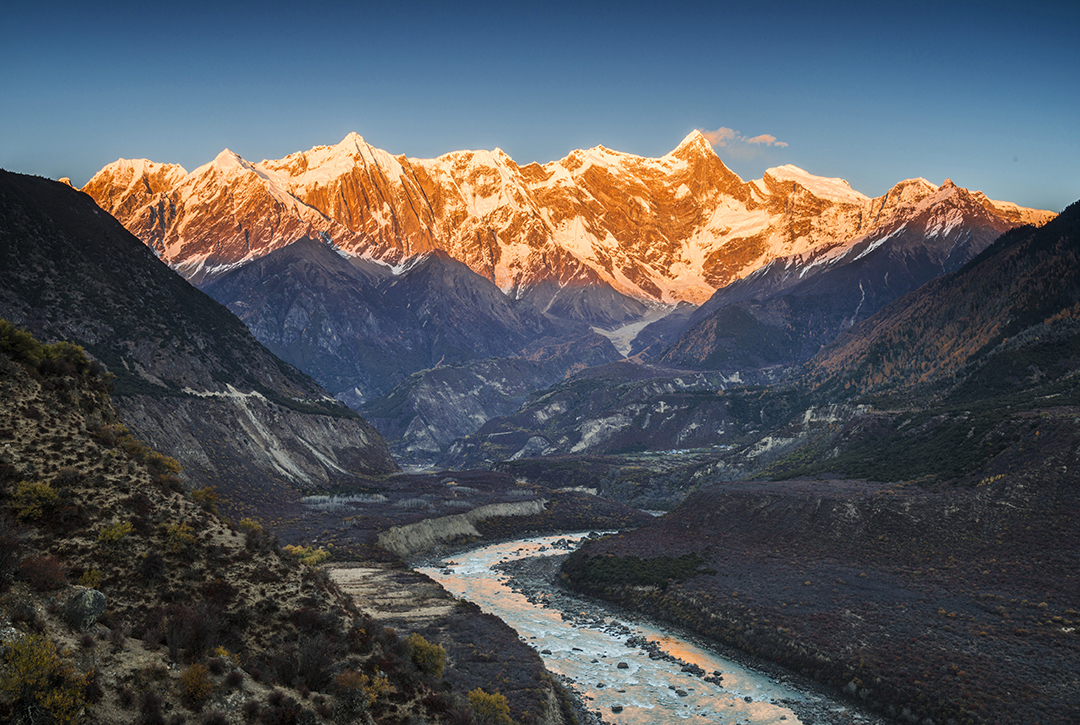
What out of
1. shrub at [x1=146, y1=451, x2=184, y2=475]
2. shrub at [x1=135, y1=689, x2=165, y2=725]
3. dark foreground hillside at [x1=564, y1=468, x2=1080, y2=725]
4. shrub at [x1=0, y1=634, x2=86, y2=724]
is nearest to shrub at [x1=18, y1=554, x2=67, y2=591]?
shrub at [x1=0, y1=634, x2=86, y2=724]

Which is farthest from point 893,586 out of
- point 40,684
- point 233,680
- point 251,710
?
point 40,684

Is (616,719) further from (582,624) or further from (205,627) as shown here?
(205,627)

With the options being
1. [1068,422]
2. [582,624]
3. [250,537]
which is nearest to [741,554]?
[582,624]

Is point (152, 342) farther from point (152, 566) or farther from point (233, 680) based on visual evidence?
Result: point (233, 680)

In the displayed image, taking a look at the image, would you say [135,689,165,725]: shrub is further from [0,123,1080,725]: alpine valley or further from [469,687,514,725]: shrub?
[469,687,514,725]: shrub

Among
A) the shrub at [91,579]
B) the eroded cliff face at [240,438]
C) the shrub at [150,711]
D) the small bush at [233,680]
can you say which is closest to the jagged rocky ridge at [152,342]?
the eroded cliff face at [240,438]

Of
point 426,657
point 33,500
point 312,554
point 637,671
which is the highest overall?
point 33,500
